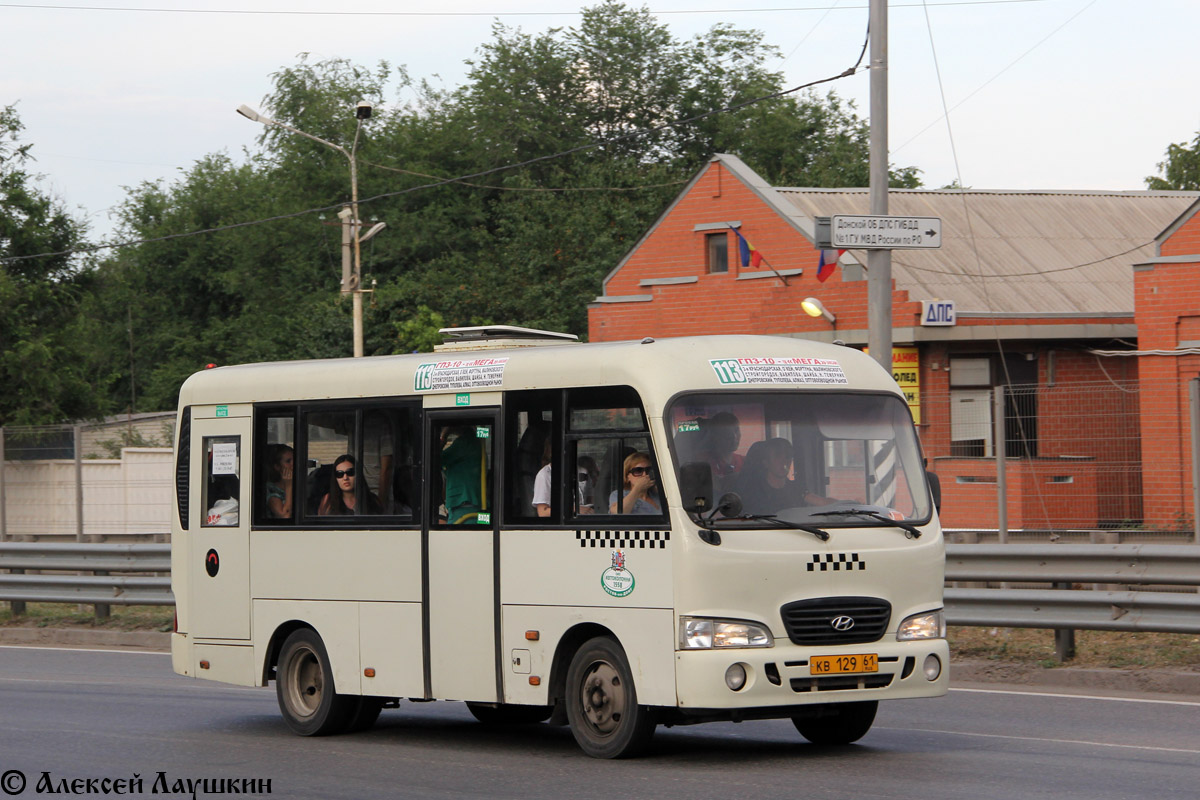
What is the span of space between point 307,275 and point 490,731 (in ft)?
195

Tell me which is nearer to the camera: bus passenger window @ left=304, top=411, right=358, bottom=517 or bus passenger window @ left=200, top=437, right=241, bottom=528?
bus passenger window @ left=304, top=411, right=358, bottom=517

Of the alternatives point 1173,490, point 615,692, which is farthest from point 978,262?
point 615,692

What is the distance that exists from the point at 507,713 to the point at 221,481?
111 inches

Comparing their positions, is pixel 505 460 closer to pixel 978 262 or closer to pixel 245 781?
pixel 245 781

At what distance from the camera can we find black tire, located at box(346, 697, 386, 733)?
11656mm

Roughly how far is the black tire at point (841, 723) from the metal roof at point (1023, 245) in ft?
65.7

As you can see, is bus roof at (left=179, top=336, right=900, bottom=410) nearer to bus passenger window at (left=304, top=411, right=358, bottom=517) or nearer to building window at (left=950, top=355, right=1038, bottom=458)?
bus passenger window at (left=304, top=411, right=358, bottom=517)

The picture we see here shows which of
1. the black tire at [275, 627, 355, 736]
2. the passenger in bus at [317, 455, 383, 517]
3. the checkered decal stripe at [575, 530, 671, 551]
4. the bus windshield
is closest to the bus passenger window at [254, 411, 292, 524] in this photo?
the passenger in bus at [317, 455, 383, 517]

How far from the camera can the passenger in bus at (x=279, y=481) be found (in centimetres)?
1211

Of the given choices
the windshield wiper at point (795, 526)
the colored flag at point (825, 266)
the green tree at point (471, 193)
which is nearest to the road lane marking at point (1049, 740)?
the windshield wiper at point (795, 526)

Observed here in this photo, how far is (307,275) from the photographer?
69.5 meters

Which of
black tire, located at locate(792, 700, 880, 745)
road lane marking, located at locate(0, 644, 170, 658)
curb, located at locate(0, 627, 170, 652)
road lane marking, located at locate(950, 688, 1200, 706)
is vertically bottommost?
road lane marking, located at locate(0, 644, 170, 658)

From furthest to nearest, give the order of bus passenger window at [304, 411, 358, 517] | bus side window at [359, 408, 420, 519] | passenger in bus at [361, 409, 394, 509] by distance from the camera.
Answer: bus passenger window at [304, 411, 358, 517]
passenger in bus at [361, 409, 394, 509]
bus side window at [359, 408, 420, 519]

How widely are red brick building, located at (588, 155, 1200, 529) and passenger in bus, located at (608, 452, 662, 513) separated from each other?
396 inches
